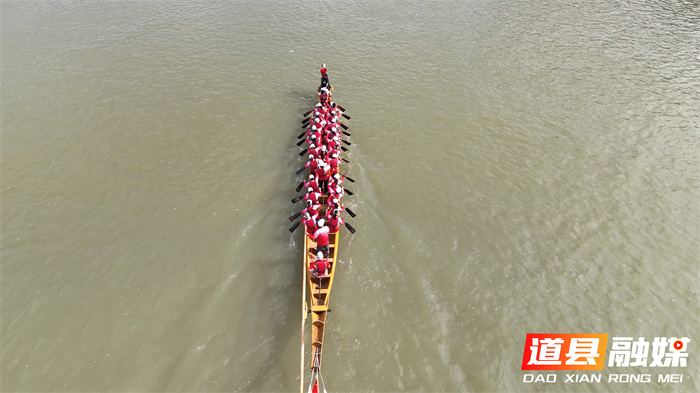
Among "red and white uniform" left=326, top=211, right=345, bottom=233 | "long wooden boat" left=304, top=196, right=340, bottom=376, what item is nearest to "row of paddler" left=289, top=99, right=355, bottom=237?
"red and white uniform" left=326, top=211, right=345, bottom=233

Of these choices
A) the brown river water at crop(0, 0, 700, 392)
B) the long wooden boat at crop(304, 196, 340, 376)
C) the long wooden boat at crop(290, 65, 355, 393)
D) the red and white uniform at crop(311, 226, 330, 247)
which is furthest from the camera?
the red and white uniform at crop(311, 226, 330, 247)

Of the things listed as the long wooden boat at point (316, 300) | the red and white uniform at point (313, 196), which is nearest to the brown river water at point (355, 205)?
the long wooden boat at point (316, 300)

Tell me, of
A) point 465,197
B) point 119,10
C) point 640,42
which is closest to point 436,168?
point 465,197

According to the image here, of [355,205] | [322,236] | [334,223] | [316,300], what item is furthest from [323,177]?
[316,300]

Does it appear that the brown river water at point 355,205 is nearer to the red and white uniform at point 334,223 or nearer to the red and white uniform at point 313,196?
the red and white uniform at point 334,223

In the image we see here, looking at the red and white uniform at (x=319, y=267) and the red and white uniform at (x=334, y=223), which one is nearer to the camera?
the red and white uniform at (x=319, y=267)

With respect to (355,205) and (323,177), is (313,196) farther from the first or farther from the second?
(355,205)

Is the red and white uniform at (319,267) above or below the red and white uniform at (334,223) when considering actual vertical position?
below

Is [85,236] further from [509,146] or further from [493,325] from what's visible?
[509,146]

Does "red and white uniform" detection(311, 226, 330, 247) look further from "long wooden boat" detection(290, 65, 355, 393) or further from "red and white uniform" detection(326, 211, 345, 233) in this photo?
"red and white uniform" detection(326, 211, 345, 233)
